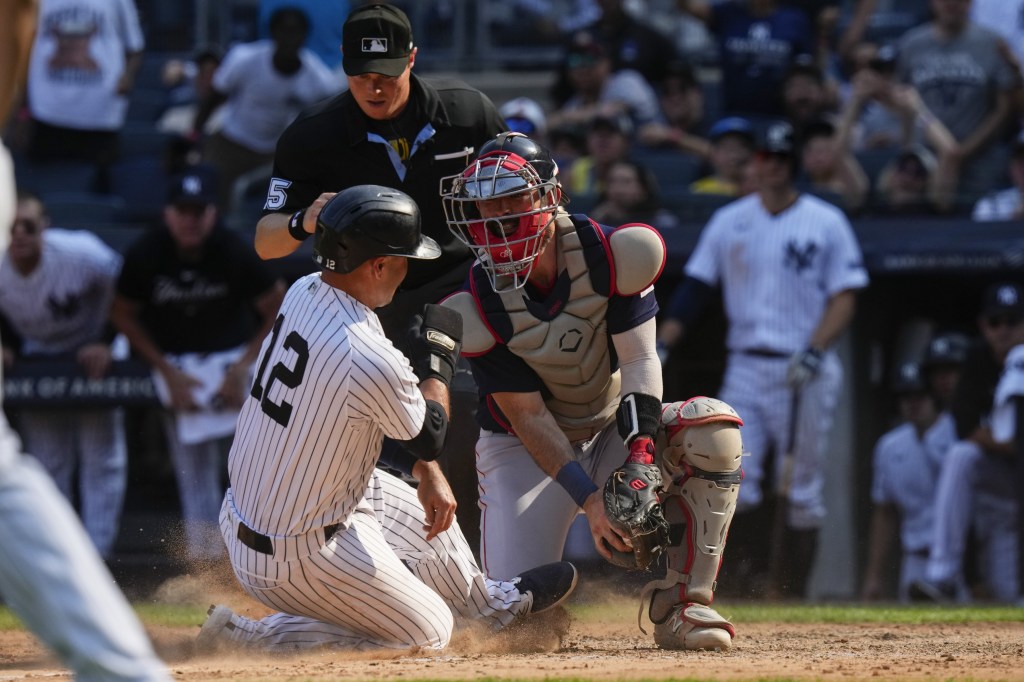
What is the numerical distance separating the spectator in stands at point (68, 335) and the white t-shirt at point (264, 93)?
1704 mm

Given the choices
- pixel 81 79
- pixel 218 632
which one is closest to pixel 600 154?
pixel 81 79

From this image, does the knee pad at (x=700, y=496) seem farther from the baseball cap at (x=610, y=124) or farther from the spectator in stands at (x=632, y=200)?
the baseball cap at (x=610, y=124)

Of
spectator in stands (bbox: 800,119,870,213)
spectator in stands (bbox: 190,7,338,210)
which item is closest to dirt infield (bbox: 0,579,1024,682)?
spectator in stands (bbox: 800,119,870,213)

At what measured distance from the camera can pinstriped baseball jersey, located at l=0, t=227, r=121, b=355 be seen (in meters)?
7.61

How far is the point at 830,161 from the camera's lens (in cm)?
845

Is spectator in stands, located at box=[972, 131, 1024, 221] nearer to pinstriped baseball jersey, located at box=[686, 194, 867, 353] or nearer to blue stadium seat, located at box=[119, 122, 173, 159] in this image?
pinstriped baseball jersey, located at box=[686, 194, 867, 353]

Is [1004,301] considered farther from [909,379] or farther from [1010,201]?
[909,379]

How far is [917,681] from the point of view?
136 inches

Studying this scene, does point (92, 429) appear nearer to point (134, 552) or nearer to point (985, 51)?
point (134, 552)

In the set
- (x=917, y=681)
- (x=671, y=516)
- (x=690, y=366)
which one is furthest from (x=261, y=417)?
(x=690, y=366)

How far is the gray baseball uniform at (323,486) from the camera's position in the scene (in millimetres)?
3734

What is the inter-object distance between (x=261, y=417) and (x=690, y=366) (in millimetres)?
4861

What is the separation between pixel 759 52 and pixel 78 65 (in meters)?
4.21

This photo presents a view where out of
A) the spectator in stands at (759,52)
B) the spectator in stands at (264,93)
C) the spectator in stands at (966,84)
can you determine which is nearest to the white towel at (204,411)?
the spectator in stands at (264,93)
